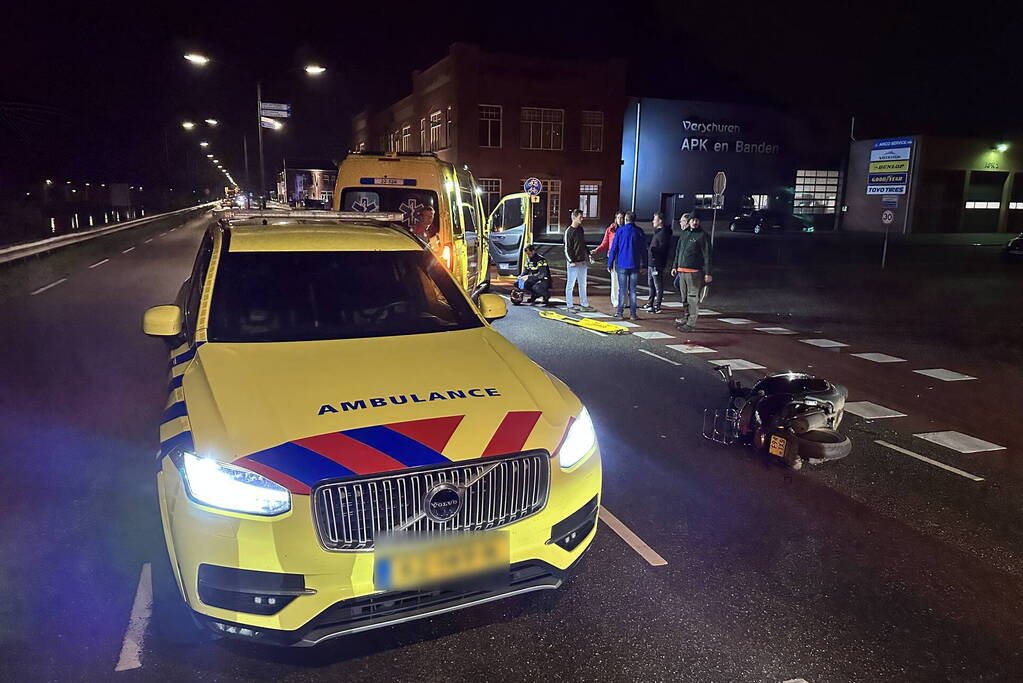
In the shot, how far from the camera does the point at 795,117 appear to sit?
2077 inches

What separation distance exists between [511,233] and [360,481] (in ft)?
51.3

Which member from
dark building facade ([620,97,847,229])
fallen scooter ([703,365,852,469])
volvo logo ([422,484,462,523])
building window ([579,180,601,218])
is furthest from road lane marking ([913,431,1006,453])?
dark building facade ([620,97,847,229])

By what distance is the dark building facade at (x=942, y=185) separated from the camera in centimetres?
4822

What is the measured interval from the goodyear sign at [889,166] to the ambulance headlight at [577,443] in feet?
174

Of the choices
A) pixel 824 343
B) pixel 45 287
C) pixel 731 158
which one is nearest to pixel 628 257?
pixel 824 343

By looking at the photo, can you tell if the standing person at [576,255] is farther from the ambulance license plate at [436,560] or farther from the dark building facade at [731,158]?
the dark building facade at [731,158]

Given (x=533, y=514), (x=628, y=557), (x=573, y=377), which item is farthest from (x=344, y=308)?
(x=573, y=377)

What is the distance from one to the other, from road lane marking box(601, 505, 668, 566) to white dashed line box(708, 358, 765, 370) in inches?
199

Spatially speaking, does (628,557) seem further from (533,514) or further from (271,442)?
(271,442)

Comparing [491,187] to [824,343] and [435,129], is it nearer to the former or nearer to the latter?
[435,129]

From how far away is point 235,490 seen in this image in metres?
2.94

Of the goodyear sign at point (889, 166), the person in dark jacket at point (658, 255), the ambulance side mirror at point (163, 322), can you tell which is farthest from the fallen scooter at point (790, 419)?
the goodyear sign at point (889, 166)

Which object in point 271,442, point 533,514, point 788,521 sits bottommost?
point 788,521

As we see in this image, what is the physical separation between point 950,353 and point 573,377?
6.05 m
